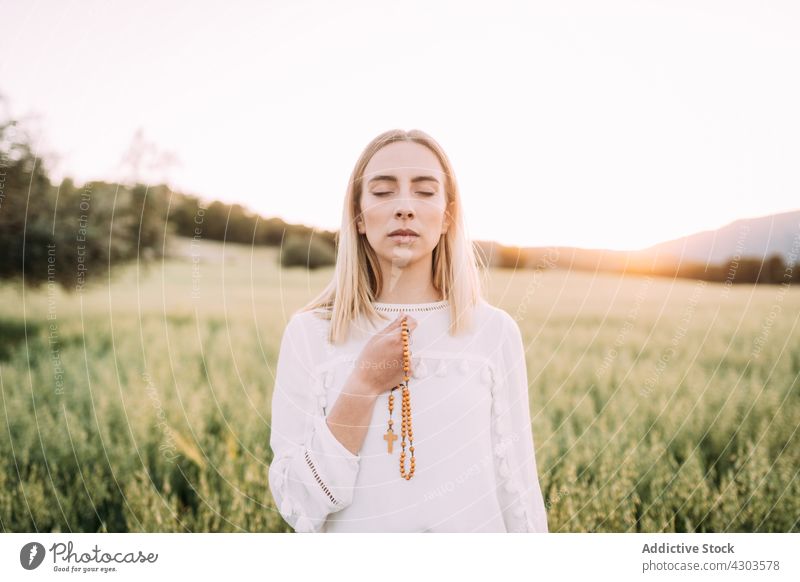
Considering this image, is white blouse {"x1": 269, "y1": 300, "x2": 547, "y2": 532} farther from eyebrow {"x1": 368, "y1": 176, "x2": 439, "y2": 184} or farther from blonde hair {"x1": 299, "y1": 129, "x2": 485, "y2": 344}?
eyebrow {"x1": 368, "y1": 176, "x2": 439, "y2": 184}

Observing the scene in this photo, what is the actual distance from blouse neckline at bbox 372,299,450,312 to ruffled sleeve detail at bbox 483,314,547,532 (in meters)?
0.19

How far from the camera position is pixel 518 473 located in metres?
1.72

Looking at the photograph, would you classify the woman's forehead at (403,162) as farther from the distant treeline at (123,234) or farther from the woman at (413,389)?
the distant treeline at (123,234)

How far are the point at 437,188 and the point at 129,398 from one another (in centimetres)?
212

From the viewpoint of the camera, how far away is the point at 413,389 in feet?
5.72

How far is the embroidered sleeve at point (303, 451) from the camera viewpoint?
1.59 m

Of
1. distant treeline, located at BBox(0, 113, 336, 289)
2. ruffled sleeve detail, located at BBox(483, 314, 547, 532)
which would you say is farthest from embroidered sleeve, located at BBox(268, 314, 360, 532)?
distant treeline, located at BBox(0, 113, 336, 289)

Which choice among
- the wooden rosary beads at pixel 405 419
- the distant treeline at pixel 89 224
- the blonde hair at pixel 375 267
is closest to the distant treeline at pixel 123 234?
the distant treeline at pixel 89 224

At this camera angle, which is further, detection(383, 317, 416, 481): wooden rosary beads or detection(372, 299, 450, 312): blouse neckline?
detection(372, 299, 450, 312): blouse neckline

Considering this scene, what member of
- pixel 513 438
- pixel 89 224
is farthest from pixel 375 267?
pixel 89 224

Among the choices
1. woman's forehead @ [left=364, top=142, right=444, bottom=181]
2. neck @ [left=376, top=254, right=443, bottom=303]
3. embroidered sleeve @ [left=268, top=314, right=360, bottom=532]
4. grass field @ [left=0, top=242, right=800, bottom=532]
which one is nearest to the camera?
embroidered sleeve @ [left=268, top=314, right=360, bottom=532]

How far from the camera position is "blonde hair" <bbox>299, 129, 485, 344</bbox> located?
5.74ft
